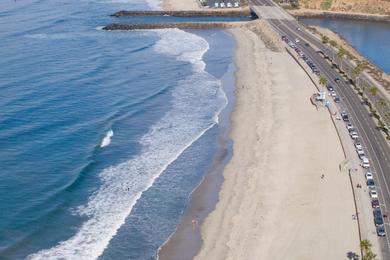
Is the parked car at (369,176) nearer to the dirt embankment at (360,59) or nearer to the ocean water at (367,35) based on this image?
the dirt embankment at (360,59)

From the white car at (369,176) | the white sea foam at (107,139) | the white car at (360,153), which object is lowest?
the white sea foam at (107,139)

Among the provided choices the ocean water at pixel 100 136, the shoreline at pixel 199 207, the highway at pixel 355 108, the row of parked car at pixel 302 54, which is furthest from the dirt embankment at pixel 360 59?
the shoreline at pixel 199 207

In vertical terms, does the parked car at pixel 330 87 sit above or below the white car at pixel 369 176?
above

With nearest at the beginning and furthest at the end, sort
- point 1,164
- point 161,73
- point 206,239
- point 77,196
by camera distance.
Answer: point 206,239, point 77,196, point 1,164, point 161,73

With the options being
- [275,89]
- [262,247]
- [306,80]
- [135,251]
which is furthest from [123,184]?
[306,80]

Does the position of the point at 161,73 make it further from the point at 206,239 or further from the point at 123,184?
the point at 206,239

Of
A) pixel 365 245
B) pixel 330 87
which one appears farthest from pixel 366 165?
pixel 330 87

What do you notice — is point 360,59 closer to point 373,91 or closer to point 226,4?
point 373,91
